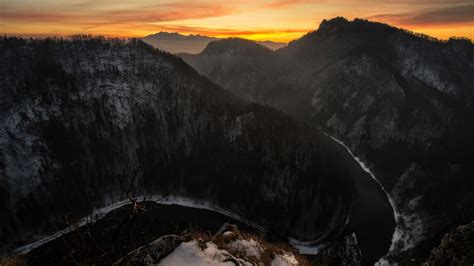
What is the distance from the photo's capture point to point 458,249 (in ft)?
116

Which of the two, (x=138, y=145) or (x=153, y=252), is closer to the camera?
(x=153, y=252)

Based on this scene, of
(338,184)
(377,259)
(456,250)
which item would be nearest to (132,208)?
(456,250)

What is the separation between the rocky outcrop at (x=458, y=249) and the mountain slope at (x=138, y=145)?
8381 centimetres

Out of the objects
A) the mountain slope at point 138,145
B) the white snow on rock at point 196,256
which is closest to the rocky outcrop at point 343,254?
the white snow on rock at point 196,256

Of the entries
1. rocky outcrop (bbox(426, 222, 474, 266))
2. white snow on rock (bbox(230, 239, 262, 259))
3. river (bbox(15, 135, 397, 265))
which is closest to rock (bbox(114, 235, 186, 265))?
white snow on rock (bbox(230, 239, 262, 259))

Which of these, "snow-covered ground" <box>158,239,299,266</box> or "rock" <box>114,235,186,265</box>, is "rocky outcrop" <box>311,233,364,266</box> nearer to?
"snow-covered ground" <box>158,239,299,266</box>

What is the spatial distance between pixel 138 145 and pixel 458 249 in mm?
149707

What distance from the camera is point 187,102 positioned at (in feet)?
580

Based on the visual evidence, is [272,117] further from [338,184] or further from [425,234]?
[425,234]

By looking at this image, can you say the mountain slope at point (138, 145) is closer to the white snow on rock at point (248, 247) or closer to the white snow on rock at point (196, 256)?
the white snow on rock at point (248, 247)

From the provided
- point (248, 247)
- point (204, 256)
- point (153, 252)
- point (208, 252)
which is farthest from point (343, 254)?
point (153, 252)

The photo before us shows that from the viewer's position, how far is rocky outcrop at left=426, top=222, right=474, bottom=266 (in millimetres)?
33609

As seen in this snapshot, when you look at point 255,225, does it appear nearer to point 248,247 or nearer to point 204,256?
point 248,247

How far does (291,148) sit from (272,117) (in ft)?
80.8
